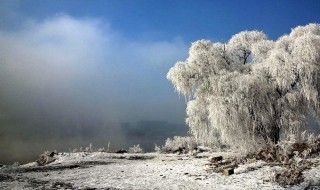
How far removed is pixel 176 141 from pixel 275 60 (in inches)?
487

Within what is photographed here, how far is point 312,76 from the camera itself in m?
20.2

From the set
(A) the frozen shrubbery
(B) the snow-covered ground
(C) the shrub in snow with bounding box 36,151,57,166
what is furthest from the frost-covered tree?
(C) the shrub in snow with bounding box 36,151,57,166

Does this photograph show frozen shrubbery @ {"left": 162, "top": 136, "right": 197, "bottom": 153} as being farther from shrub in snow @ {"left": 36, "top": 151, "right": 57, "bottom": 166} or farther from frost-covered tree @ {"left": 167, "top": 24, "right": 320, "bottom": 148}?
shrub in snow @ {"left": 36, "top": 151, "right": 57, "bottom": 166}

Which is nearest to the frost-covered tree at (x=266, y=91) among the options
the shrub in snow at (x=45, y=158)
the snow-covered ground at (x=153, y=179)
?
the snow-covered ground at (x=153, y=179)

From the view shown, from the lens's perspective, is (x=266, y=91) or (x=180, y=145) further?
(x=180, y=145)

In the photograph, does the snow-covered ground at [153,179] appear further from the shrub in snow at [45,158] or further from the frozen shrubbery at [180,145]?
the frozen shrubbery at [180,145]

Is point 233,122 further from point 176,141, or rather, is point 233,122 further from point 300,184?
point 176,141

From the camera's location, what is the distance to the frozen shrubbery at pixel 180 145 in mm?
29031

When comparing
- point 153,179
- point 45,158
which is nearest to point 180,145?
point 45,158

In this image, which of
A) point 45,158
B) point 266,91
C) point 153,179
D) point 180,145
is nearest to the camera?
point 153,179

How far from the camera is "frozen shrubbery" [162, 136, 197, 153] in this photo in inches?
1143

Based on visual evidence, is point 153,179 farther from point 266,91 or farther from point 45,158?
point 45,158

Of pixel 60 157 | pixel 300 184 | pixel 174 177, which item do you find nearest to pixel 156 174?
pixel 174 177

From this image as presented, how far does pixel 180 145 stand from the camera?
96.9ft
